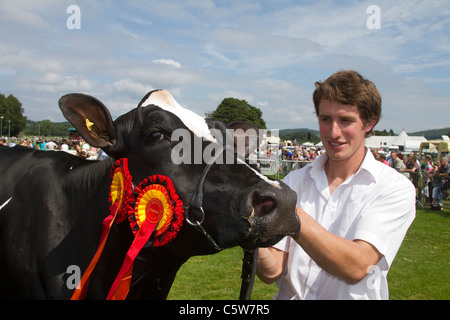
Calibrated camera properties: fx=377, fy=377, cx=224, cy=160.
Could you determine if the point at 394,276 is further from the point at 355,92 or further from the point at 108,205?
the point at 108,205

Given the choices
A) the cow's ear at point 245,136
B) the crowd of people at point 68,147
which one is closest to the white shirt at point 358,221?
the cow's ear at point 245,136

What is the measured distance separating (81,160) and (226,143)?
1.25 m

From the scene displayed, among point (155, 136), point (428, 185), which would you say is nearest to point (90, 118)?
point (155, 136)

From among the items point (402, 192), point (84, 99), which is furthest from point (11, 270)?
point (402, 192)

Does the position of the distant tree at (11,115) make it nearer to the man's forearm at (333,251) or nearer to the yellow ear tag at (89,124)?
the yellow ear tag at (89,124)

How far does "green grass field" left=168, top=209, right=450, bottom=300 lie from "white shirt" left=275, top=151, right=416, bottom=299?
3.33m

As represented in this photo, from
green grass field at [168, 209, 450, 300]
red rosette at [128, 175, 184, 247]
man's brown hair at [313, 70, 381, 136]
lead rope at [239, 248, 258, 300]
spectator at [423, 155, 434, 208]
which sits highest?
man's brown hair at [313, 70, 381, 136]

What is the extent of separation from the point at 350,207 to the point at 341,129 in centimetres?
50

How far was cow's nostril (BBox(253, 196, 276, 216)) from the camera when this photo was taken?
6.27 ft

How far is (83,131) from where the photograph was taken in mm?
2441

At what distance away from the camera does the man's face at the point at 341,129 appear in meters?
2.38

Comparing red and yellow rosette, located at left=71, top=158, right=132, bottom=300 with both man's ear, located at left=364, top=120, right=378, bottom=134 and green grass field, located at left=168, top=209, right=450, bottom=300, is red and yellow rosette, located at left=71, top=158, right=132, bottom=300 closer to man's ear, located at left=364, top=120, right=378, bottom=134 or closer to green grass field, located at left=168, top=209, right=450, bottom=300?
man's ear, located at left=364, top=120, right=378, bottom=134

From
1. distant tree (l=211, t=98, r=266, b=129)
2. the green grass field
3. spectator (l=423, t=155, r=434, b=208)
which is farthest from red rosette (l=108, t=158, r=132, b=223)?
distant tree (l=211, t=98, r=266, b=129)
